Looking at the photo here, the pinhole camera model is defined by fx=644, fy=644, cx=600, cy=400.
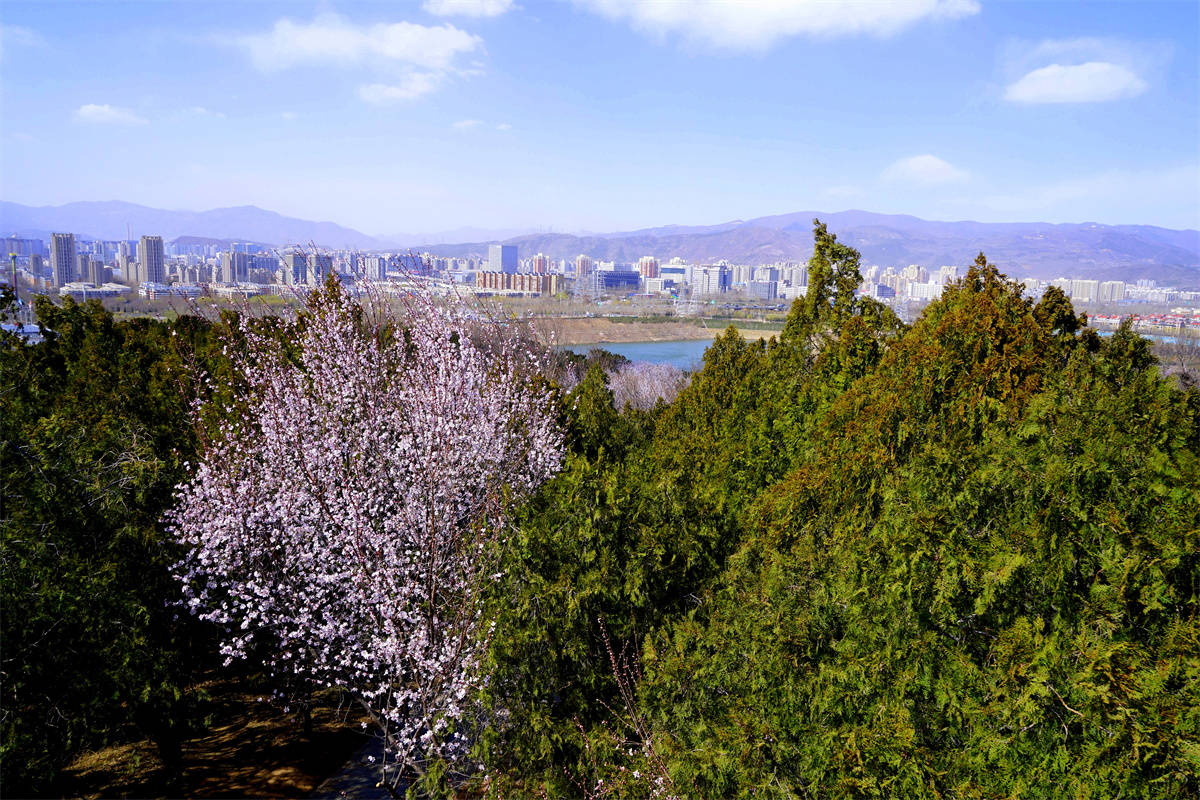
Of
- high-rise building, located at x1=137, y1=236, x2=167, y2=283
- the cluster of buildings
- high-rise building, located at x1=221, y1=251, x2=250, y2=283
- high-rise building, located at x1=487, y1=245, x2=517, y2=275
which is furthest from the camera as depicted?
high-rise building, located at x1=487, y1=245, x2=517, y2=275

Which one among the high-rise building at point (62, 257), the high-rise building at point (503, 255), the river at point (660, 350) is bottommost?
the river at point (660, 350)

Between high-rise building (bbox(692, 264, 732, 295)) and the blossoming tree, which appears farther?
high-rise building (bbox(692, 264, 732, 295))

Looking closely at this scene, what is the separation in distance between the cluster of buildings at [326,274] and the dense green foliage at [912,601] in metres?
2.51

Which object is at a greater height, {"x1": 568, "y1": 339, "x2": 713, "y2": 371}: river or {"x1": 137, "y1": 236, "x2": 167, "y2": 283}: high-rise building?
{"x1": 137, "y1": 236, "x2": 167, "y2": 283}: high-rise building

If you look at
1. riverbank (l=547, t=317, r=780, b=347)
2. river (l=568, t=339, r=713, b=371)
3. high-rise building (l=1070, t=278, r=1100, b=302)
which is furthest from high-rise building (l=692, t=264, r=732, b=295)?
river (l=568, t=339, r=713, b=371)

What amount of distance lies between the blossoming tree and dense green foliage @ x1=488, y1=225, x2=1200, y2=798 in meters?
0.99

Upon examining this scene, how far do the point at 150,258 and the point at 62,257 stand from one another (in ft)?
27.6

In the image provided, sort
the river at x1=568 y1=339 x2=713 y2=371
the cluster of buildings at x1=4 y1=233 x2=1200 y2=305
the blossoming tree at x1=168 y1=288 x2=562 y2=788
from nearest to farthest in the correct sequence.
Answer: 1. the blossoming tree at x1=168 y1=288 x2=562 y2=788
2. the cluster of buildings at x1=4 y1=233 x2=1200 y2=305
3. the river at x1=568 y1=339 x2=713 y2=371

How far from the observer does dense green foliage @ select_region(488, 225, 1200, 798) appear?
9.98 feet

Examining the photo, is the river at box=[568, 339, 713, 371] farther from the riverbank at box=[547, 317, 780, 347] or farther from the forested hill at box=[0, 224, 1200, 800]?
the forested hill at box=[0, 224, 1200, 800]

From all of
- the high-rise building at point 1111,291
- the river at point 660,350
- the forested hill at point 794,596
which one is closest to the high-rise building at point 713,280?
the high-rise building at point 1111,291

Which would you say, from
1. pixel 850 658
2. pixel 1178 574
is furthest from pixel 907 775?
pixel 1178 574

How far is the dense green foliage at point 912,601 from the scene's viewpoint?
3043 millimetres

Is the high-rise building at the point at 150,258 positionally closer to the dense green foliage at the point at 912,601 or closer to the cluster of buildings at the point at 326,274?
the cluster of buildings at the point at 326,274
